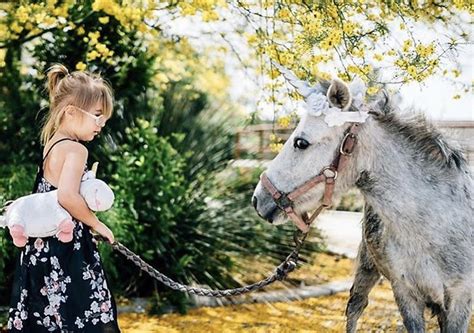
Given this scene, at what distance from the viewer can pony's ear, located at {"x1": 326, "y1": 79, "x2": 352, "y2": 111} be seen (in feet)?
10.0

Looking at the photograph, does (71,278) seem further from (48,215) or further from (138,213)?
(138,213)

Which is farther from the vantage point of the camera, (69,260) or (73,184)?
(69,260)

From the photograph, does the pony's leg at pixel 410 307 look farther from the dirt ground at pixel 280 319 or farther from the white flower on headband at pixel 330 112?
the dirt ground at pixel 280 319

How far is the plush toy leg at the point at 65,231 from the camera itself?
3039 millimetres

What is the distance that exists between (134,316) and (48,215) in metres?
3.29

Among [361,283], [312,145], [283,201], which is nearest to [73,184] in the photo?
[283,201]

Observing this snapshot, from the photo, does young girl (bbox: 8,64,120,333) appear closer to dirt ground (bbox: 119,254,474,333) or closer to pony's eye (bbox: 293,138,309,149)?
pony's eye (bbox: 293,138,309,149)

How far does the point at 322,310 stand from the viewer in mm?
6359

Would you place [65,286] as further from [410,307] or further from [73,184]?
[410,307]

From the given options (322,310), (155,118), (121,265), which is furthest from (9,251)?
(322,310)

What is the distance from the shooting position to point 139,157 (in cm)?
646

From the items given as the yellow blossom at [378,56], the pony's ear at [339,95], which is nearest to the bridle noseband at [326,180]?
the pony's ear at [339,95]

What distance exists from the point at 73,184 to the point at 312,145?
3.46 feet

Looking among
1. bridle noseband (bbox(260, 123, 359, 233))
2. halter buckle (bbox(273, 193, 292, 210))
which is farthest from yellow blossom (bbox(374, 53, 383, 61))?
halter buckle (bbox(273, 193, 292, 210))
